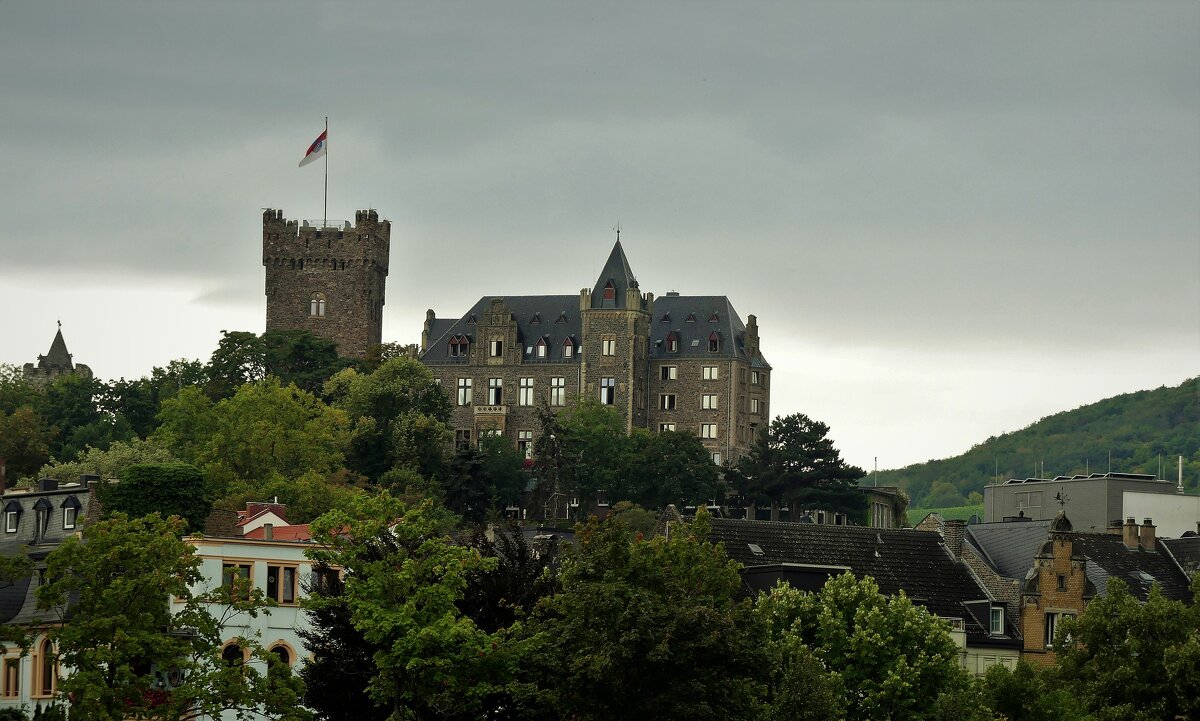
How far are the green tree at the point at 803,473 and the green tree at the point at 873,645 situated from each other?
267ft

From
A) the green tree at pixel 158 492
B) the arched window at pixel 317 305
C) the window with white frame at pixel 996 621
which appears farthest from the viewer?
the arched window at pixel 317 305

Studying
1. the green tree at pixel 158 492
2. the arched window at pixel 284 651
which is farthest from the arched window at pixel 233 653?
the green tree at pixel 158 492

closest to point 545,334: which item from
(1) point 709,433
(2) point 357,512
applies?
(1) point 709,433

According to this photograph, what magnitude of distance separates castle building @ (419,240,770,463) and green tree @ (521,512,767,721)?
381 feet

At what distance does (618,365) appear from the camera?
188 m

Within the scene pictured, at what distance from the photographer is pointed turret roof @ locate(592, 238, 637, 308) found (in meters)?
189

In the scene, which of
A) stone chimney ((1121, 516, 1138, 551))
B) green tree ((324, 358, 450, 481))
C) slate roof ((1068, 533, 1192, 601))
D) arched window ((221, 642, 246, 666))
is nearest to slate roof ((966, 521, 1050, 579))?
slate roof ((1068, 533, 1192, 601))

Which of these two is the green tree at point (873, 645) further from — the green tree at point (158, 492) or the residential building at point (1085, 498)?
the residential building at point (1085, 498)

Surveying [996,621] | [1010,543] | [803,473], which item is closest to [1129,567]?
[1010,543]

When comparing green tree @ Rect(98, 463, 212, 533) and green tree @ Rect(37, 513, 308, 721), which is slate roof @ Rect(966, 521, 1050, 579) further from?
green tree @ Rect(37, 513, 308, 721)

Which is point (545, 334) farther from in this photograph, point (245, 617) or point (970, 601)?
point (245, 617)

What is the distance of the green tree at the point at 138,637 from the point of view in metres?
66.3

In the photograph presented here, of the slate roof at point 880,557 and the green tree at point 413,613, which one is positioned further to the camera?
the slate roof at point 880,557

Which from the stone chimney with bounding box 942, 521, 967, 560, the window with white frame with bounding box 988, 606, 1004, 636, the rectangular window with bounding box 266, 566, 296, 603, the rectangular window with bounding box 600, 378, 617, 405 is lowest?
the window with white frame with bounding box 988, 606, 1004, 636
